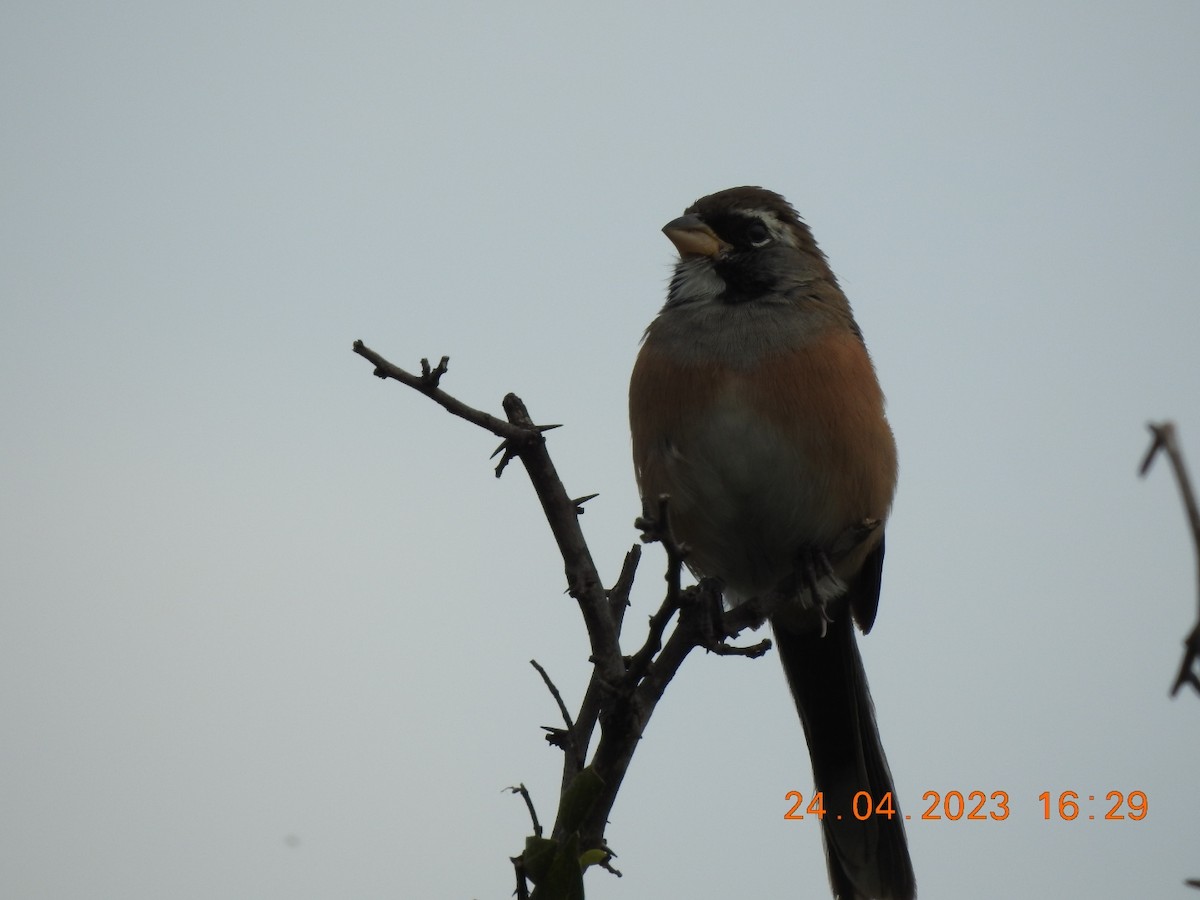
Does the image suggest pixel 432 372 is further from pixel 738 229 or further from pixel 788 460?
pixel 738 229

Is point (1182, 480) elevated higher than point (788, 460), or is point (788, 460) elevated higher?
point (788, 460)

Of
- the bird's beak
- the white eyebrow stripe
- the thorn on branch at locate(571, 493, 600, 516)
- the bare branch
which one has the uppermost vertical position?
the white eyebrow stripe

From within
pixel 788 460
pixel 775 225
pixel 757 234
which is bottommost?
pixel 788 460

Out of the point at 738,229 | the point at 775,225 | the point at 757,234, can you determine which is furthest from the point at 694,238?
the point at 775,225

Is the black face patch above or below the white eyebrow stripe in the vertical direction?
below

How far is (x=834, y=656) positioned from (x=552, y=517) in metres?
3.27

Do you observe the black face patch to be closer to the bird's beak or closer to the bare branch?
the bird's beak

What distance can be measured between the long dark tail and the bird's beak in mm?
2019

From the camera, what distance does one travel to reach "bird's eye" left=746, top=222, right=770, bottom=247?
6359 millimetres

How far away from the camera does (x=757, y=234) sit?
20.9 ft

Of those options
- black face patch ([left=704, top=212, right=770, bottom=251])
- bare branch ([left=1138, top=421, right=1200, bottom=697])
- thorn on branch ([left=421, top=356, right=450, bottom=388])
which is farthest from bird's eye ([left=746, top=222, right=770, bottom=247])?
bare branch ([left=1138, top=421, right=1200, bottom=697])

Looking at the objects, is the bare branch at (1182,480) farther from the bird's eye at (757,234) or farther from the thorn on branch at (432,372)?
the bird's eye at (757,234)

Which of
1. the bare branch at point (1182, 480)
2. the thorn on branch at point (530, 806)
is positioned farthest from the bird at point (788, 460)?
the bare branch at point (1182, 480)

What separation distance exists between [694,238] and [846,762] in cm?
278
